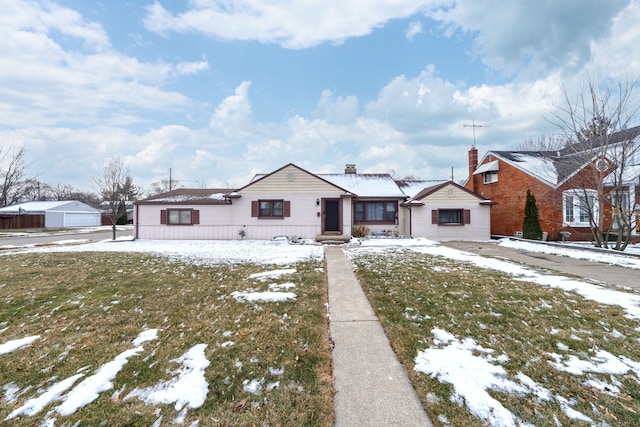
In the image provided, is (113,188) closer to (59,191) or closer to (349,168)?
(349,168)

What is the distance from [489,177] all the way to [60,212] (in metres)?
52.1

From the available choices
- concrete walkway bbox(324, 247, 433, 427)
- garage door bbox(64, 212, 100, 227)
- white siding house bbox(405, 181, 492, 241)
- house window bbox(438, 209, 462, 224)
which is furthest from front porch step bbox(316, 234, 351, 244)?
garage door bbox(64, 212, 100, 227)

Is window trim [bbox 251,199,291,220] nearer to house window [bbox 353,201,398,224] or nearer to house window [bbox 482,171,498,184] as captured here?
house window [bbox 353,201,398,224]

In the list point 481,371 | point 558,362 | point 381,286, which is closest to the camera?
point 481,371

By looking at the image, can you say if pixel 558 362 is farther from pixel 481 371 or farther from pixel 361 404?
pixel 361 404

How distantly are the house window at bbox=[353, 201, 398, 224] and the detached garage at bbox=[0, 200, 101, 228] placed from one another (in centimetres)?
4141

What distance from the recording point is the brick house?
12906 mm

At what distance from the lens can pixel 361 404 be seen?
253 centimetres

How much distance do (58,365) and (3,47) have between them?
16.5 meters

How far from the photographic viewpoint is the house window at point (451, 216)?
1788 cm

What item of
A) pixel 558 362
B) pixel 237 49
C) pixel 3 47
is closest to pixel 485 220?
pixel 558 362

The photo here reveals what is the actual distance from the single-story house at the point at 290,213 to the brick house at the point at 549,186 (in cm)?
217

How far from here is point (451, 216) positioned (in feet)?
59.6

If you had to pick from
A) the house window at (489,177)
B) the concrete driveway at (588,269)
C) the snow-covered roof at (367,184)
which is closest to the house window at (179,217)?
the snow-covered roof at (367,184)
